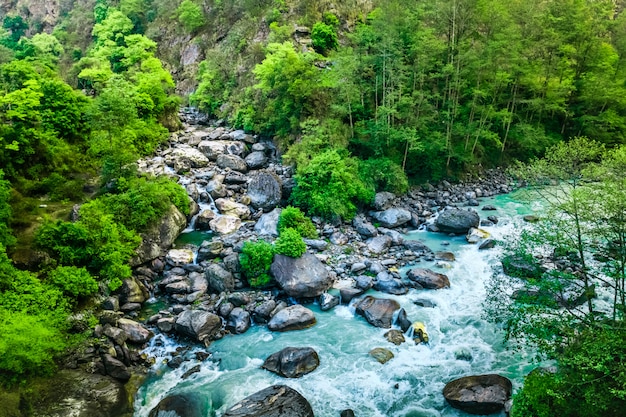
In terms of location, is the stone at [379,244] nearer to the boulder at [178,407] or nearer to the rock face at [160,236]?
the rock face at [160,236]

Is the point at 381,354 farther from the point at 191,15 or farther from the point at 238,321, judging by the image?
Answer: the point at 191,15

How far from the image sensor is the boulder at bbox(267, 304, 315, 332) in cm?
1507

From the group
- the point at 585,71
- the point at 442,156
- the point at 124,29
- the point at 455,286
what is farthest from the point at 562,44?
the point at 124,29

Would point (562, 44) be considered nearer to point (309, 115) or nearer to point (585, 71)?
point (585, 71)

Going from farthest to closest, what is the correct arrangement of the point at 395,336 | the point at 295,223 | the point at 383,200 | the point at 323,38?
the point at 323,38
the point at 383,200
the point at 295,223
the point at 395,336

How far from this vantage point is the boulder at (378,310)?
50.0 ft

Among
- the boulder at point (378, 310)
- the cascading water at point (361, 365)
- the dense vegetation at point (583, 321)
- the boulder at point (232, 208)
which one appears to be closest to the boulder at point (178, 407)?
the cascading water at point (361, 365)

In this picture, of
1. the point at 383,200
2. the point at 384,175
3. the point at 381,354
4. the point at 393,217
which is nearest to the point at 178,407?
the point at 381,354

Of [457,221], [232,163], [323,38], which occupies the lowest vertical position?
[457,221]

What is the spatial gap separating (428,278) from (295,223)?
761cm

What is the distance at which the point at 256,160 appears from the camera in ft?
90.1

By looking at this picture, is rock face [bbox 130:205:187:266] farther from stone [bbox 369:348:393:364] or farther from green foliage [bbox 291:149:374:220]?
stone [bbox 369:348:393:364]

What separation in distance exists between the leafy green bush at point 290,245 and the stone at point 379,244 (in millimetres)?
4474

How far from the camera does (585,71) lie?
104ft
